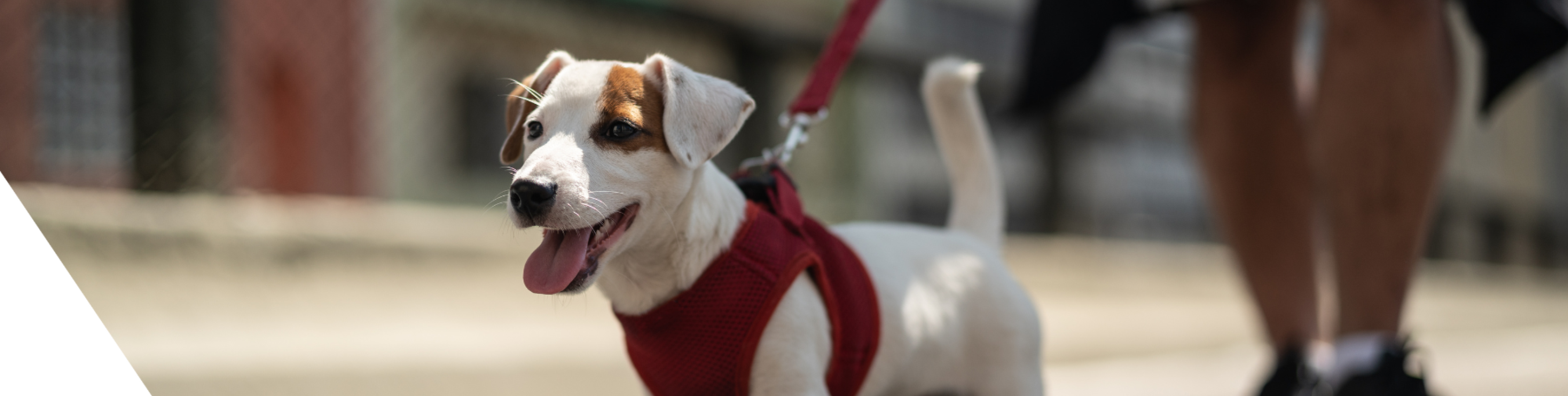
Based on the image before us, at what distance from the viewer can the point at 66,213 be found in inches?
129

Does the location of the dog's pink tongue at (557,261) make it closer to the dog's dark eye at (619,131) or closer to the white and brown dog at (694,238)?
the white and brown dog at (694,238)

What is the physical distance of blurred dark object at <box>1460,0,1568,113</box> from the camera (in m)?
2.04

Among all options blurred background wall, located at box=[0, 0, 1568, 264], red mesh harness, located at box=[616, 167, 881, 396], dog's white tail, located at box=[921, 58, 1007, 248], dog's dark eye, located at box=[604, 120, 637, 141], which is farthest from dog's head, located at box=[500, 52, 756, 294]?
blurred background wall, located at box=[0, 0, 1568, 264]

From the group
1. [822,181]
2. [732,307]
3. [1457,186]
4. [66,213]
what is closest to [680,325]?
[732,307]

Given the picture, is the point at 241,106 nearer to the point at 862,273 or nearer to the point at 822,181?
the point at 822,181

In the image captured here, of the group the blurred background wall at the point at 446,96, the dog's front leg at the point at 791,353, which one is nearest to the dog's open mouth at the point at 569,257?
the dog's front leg at the point at 791,353

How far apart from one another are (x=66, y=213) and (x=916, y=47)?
959 centimetres

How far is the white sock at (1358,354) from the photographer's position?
75.7 inches

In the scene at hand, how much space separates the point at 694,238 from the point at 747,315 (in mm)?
116

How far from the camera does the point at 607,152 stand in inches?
45.4

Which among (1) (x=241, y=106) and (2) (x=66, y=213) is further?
(1) (x=241, y=106)

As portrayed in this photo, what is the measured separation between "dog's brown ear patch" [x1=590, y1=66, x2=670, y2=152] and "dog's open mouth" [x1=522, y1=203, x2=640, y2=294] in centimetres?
8
